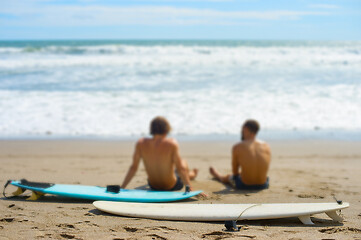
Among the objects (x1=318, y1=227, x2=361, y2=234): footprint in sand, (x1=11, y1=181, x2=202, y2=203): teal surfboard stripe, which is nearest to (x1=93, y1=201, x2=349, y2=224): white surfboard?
(x1=318, y1=227, x2=361, y2=234): footprint in sand

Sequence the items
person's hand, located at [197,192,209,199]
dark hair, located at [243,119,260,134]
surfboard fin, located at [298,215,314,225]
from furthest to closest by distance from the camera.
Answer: dark hair, located at [243,119,260,134]
person's hand, located at [197,192,209,199]
surfboard fin, located at [298,215,314,225]

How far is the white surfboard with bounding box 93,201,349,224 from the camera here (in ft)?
11.8

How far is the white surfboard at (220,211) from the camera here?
359cm

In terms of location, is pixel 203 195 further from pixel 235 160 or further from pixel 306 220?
pixel 306 220

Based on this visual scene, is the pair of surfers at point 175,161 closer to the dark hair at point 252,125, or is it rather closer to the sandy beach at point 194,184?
the dark hair at point 252,125

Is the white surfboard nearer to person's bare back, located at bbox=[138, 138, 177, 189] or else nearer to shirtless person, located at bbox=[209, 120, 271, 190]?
person's bare back, located at bbox=[138, 138, 177, 189]

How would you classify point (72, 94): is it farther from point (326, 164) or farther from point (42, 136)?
point (326, 164)

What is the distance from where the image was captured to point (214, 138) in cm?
834

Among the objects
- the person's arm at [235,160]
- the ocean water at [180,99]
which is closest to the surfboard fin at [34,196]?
the person's arm at [235,160]

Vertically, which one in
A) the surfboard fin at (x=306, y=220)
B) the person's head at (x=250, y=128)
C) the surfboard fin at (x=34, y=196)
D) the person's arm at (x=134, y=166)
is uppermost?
the person's head at (x=250, y=128)

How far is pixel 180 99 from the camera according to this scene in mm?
11703

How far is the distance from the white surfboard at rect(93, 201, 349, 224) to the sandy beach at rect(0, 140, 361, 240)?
7cm

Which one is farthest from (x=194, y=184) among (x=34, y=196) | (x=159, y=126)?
(x=34, y=196)

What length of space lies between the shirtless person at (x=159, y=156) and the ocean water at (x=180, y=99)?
3676 millimetres
